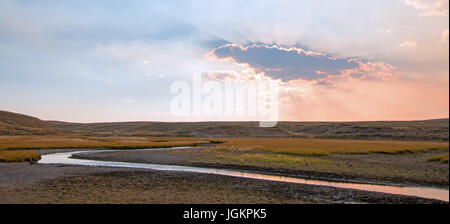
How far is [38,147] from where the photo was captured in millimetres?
57344

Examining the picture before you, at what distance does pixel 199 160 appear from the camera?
128ft

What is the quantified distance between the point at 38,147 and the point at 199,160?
126ft

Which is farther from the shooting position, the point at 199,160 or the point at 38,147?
the point at 38,147

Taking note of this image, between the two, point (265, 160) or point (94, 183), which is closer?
point (94, 183)

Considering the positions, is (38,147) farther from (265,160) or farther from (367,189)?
(367,189)

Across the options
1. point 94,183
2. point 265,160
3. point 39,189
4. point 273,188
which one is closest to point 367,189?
point 273,188
